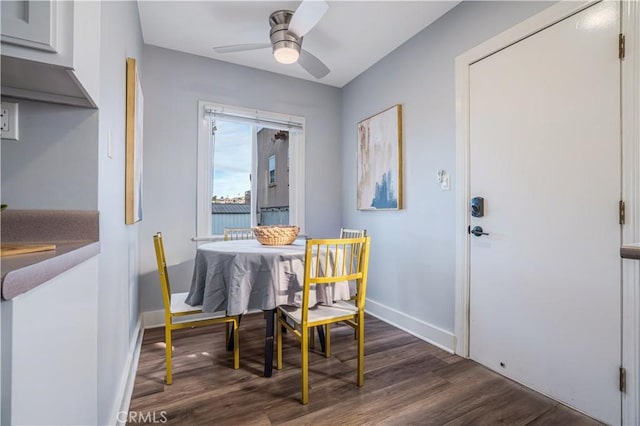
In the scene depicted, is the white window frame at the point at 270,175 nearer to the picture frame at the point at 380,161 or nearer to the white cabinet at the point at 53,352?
the picture frame at the point at 380,161

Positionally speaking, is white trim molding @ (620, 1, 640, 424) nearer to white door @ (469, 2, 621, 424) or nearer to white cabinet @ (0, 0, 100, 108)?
white door @ (469, 2, 621, 424)

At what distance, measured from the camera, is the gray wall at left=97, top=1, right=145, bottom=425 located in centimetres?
115

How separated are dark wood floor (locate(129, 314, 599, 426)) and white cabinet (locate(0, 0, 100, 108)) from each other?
5.18 feet

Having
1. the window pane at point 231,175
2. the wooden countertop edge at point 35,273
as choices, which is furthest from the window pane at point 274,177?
the wooden countertop edge at point 35,273

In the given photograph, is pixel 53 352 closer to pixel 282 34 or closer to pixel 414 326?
pixel 282 34

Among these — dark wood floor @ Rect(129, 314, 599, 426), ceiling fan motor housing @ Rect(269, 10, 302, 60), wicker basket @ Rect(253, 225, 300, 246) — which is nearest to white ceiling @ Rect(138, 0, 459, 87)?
ceiling fan motor housing @ Rect(269, 10, 302, 60)

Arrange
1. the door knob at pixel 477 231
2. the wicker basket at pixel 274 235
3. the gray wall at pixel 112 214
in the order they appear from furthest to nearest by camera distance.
A: the wicker basket at pixel 274 235
the door knob at pixel 477 231
the gray wall at pixel 112 214

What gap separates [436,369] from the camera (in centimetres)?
204

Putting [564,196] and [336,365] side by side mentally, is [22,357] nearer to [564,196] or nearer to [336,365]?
[336,365]

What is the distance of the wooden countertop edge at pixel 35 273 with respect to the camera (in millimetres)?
505

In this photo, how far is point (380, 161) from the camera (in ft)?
10.1

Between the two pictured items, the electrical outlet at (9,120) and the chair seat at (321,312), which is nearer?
the electrical outlet at (9,120)

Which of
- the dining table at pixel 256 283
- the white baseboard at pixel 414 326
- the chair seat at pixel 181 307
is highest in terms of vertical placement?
the dining table at pixel 256 283

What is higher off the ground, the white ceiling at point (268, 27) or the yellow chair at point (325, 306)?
the white ceiling at point (268, 27)
